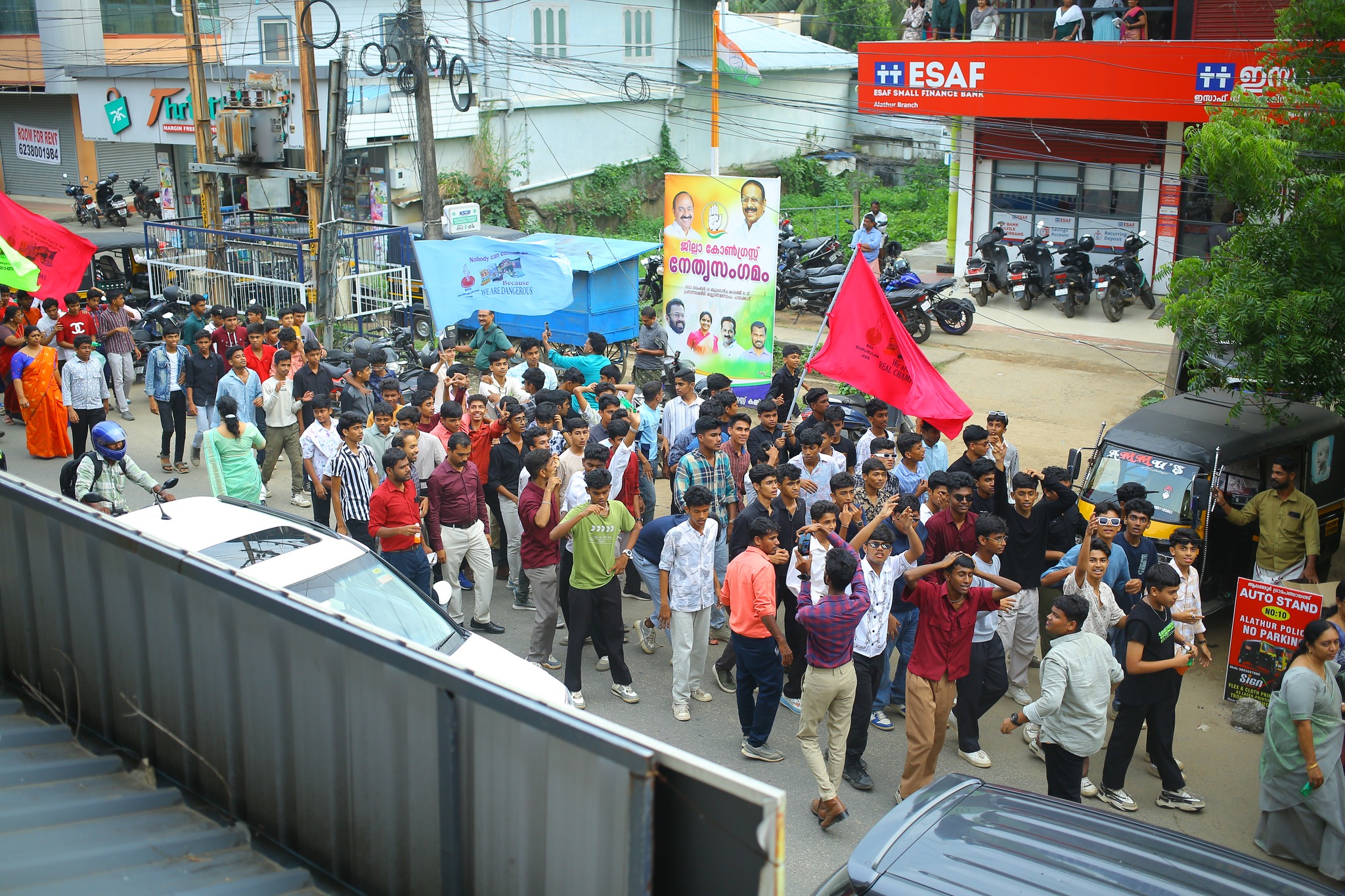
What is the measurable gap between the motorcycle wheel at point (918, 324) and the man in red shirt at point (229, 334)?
10339 millimetres

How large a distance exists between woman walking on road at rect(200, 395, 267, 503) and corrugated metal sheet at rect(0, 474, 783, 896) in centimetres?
462

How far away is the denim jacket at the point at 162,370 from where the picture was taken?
38.9 feet

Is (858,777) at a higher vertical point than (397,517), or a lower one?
lower

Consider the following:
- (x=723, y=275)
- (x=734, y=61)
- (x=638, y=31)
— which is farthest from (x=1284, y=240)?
(x=638, y=31)

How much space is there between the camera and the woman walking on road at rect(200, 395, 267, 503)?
358 inches

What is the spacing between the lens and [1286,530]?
8312 millimetres

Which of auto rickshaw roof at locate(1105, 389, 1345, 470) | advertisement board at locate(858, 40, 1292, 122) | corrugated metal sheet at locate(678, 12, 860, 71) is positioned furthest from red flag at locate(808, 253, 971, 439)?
corrugated metal sheet at locate(678, 12, 860, 71)

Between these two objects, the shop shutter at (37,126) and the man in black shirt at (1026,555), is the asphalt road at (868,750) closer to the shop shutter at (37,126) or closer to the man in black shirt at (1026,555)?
the man in black shirt at (1026,555)

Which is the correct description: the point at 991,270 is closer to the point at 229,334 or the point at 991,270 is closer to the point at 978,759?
the point at 229,334

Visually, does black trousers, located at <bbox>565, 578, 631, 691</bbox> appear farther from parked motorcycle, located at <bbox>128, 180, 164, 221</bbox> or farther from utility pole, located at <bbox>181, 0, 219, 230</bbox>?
parked motorcycle, located at <bbox>128, 180, 164, 221</bbox>

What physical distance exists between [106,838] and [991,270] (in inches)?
761

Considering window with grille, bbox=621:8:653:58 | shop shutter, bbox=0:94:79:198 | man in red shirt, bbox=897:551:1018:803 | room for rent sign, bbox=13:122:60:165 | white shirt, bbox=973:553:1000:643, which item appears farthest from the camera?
shop shutter, bbox=0:94:79:198

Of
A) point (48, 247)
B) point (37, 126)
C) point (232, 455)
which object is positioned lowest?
point (232, 455)

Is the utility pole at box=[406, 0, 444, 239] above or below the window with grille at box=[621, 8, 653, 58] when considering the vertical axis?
below
